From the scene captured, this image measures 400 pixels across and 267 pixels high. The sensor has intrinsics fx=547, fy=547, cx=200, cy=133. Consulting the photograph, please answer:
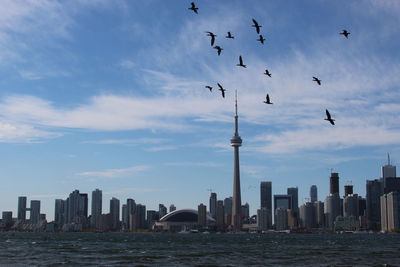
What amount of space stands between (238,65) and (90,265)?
35.2m

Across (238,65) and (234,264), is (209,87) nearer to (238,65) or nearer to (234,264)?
(238,65)

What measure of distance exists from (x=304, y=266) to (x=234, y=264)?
8.31 metres

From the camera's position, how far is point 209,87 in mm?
43562

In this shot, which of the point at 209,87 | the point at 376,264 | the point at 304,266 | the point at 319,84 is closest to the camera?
the point at 319,84

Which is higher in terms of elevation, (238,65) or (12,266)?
(238,65)

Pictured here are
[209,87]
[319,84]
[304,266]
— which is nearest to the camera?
[319,84]

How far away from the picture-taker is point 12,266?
62.0 meters

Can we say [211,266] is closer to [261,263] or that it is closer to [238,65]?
[261,263]

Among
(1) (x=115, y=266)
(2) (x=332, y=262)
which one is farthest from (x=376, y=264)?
(1) (x=115, y=266)

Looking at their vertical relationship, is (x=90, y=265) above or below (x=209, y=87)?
below

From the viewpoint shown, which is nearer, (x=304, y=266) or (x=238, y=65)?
(x=238, y=65)

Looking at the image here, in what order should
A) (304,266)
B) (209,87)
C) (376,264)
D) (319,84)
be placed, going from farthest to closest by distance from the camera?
(376,264)
(304,266)
(209,87)
(319,84)

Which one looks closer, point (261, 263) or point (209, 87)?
point (209, 87)

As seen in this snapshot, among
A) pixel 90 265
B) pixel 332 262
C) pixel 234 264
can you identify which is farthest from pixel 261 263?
pixel 90 265
